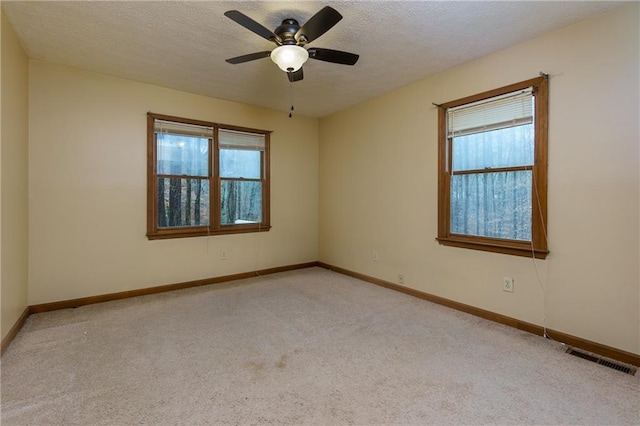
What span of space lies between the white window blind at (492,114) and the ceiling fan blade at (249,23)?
2.02 metres

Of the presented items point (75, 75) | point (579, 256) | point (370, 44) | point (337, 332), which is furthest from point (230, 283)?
point (579, 256)

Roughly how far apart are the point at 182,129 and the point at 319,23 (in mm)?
2619

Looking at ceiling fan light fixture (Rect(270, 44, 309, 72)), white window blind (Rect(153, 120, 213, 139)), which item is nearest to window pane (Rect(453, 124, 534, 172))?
ceiling fan light fixture (Rect(270, 44, 309, 72))

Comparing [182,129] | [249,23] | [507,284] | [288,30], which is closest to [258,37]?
[288,30]

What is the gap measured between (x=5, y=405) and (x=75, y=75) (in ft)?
10.2

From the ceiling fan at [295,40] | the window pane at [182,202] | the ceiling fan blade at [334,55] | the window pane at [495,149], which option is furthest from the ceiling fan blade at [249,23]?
the window pane at [182,202]

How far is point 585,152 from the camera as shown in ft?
7.80

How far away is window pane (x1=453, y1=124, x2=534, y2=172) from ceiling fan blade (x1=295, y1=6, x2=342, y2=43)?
192cm

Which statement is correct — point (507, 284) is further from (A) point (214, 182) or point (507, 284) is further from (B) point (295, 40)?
(A) point (214, 182)

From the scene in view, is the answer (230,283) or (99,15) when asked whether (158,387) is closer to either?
(230,283)

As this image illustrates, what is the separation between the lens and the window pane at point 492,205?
278 centimetres

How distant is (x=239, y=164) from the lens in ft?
14.8

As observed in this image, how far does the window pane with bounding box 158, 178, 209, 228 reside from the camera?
12.7ft

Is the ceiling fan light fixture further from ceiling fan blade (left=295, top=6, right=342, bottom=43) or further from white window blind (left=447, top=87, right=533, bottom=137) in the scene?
white window blind (left=447, top=87, right=533, bottom=137)
